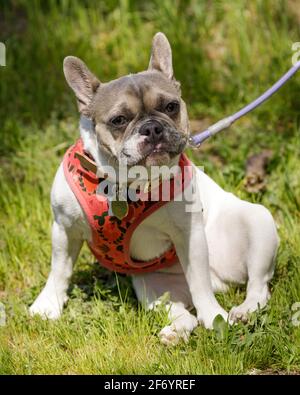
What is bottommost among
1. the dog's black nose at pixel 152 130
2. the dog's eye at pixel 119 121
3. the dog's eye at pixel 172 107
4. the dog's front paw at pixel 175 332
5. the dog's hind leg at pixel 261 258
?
the dog's front paw at pixel 175 332

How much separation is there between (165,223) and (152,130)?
0.52 meters

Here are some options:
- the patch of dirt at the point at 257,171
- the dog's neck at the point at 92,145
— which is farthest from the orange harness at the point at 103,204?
the patch of dirt at the point at 257,171

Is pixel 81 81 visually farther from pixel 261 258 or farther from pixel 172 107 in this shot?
pixel 261 258

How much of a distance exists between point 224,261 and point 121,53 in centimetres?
276

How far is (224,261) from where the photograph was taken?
13.3 feet

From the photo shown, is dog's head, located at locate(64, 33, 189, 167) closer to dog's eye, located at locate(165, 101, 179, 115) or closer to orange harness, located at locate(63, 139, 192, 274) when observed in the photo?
dog's eye, located at locate(165, 101, 179, 115)

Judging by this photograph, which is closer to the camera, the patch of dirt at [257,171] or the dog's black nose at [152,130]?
the dog's black nose at [152,130]

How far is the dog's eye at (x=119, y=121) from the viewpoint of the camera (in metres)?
3.53

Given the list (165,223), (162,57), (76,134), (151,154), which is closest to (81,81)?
(162,57)

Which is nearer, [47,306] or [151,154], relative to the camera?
[151,154]

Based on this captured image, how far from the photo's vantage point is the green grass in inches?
137

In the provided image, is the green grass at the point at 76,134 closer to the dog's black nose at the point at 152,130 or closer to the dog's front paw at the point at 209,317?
the dog's front paw at the point at 209,317

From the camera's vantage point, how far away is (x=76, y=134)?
18.1 ft
